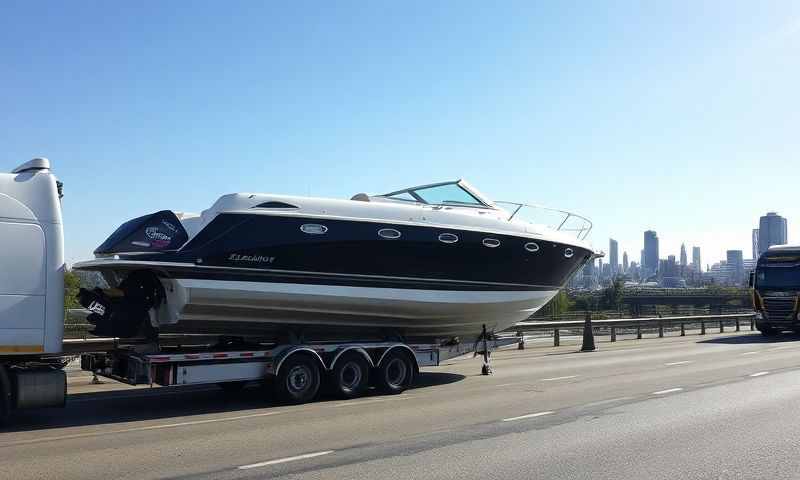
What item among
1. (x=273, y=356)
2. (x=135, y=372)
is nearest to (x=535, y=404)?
(x=273, y=356)

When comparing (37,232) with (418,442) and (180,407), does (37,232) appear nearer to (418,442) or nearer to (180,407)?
(180,407)

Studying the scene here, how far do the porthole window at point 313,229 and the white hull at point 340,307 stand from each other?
86 cm

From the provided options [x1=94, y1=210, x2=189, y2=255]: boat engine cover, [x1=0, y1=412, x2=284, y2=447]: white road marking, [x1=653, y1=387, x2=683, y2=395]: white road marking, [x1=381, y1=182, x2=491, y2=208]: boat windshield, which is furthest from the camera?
[x1=381, y1=182, x2=491, y2=208]: boat windshield

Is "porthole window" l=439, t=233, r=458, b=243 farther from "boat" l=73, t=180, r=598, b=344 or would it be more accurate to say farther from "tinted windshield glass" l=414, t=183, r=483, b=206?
"tinted windshield glass" l=414, t=183, r=483, b=206

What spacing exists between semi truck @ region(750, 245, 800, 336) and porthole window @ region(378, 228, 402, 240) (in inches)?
829

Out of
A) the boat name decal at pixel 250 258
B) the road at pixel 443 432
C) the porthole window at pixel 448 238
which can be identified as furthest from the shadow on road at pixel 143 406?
the porthole window at pixel 448 238

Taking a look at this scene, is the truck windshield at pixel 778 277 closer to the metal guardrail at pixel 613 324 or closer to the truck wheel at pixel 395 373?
the metal guardrail at pixel 613 324

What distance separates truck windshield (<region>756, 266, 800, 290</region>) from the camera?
90.7 feet

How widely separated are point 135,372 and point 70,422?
1134mm

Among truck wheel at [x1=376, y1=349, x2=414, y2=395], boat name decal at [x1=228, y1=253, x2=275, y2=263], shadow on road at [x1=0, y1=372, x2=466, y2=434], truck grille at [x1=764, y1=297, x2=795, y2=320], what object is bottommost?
shadow on road at [x1=0, y1=372, x2=466, y2=434]

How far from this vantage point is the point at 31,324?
365 inches

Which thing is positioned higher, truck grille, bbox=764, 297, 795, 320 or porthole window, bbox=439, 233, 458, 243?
porthole window, bbox=439, 233, 458, 243

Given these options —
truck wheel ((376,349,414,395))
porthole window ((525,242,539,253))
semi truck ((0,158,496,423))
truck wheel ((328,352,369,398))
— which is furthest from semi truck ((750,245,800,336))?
truck wheel ((328,352,369,398))

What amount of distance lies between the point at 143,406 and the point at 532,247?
302 inches
